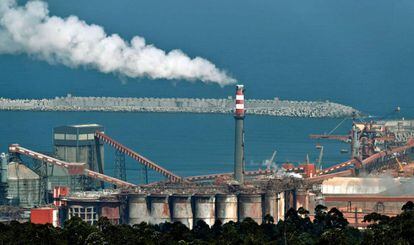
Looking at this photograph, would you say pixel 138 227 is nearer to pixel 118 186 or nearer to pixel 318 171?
pixel 118 186

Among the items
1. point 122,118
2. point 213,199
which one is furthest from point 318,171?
point 122,118

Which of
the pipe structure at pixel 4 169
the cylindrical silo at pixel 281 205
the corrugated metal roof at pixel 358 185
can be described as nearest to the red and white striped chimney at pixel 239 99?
the corrugated metal roof at pixel 358 185

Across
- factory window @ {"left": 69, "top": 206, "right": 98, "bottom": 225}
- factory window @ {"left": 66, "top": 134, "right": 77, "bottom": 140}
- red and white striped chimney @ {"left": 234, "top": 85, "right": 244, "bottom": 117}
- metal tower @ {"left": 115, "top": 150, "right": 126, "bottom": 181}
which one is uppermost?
red and white striped chimney @ {"left": 234, "top": 85, "right": 244, "bottom": 117}

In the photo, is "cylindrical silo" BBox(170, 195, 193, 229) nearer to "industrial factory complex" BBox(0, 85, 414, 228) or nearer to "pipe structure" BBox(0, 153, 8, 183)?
"industrial factory complex" BBox(0, 85, 414, 228)

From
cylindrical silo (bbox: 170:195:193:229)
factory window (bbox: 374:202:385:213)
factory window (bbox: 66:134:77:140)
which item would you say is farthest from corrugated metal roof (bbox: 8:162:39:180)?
factory window (bbox: 374:202:385:213)

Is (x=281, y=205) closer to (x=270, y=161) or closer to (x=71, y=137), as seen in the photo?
(x=71, y=137)
